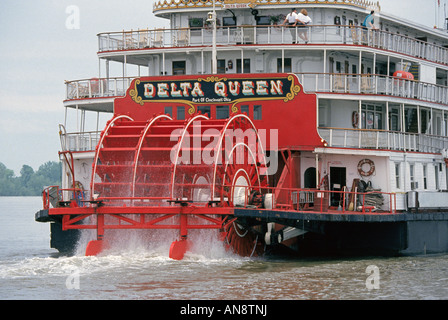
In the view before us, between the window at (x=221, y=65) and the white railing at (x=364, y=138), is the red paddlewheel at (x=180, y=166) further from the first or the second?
the window at (x=221, y=65)

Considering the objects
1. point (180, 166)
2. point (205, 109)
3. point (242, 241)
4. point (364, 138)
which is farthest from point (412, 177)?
point (180, 166)

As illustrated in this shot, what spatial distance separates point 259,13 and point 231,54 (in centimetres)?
178

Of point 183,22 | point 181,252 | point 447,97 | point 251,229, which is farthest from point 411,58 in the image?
point 181,252

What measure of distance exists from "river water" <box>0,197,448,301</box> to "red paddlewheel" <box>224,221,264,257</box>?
1.10 feet

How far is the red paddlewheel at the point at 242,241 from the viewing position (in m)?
19.7

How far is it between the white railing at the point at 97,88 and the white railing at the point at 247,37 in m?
1.03

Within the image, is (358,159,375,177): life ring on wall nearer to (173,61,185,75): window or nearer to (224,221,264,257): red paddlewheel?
(224,221,264,257): red paddlewheel

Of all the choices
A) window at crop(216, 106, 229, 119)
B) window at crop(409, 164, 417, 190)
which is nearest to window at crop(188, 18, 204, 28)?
window at crop(216, 106, 229, 119)

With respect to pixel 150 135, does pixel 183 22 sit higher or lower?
higher

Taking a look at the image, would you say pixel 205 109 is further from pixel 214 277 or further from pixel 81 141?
pixel 214 277

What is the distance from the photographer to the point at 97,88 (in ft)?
79.1

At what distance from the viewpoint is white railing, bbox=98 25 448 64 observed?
2358cm

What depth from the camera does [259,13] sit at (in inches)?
982

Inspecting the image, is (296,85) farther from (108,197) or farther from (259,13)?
(108,197)
